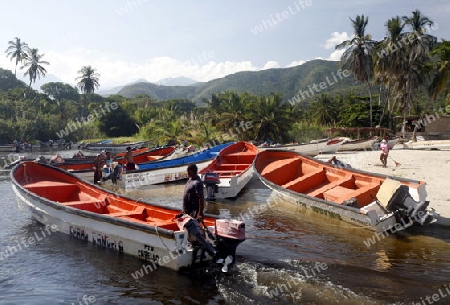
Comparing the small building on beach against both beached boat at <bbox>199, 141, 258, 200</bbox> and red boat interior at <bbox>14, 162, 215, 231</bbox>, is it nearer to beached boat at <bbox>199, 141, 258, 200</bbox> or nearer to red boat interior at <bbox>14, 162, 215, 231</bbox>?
beached boat at <bbox>199, 141, 258, 200</bbox>

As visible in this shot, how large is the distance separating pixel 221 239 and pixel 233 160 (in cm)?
1022

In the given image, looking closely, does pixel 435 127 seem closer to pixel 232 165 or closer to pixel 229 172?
pixel 232 165

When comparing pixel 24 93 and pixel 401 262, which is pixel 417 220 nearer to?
pixel 401 262

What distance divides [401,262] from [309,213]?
3713mm

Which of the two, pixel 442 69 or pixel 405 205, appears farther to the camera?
pixel 442 69

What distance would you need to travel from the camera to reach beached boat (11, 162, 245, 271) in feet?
22.4

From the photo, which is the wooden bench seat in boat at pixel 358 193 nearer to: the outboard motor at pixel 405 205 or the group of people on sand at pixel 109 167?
the outboard motor at pixel 405 205

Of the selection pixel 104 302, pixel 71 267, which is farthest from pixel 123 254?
pixel 104 302

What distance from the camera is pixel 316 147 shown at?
27.1 m

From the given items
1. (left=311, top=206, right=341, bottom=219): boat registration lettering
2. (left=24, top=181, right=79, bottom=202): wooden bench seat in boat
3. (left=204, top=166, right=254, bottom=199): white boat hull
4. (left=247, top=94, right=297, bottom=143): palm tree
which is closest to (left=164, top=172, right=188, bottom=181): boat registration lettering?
(left=204, top=166, right=254, bottom=199): white boat hull

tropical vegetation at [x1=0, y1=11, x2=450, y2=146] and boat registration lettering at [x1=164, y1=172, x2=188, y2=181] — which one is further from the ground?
tropical vegetation at [x1=0, y1=11, x2=450, y2=146]

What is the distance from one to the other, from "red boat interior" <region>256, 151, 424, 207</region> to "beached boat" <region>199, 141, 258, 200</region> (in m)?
0.84

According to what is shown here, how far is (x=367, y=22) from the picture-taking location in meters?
46.8

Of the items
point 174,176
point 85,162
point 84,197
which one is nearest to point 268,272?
point 84,197
